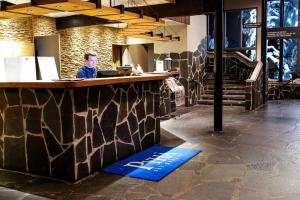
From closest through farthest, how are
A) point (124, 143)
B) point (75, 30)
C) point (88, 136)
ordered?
point (88, 136) < point (124, 143) < point (75, 30)

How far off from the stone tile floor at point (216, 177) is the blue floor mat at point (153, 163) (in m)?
0.13

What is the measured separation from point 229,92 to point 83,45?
222 inches

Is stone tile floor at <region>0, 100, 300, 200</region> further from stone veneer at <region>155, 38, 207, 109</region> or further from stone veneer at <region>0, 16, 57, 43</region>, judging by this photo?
stone veneer at <region>0, 16, 57, 43</region>

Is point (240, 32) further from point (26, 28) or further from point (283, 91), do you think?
point (26, 28)

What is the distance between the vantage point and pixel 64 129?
4.18 meters

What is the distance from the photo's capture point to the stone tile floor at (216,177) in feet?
12.3

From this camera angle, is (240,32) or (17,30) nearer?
(17,30)

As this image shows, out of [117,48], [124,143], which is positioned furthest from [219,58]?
[117,48]

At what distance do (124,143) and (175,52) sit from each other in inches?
272

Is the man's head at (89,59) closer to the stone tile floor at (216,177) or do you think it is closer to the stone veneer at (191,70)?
the stone tile floor at (216,177)

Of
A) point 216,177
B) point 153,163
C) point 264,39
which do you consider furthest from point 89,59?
point 264,39

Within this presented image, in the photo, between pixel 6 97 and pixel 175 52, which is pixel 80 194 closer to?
pixel 6 97

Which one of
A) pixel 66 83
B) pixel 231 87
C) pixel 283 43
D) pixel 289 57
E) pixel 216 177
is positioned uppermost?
pixel 283 43

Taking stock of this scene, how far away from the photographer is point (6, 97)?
15.4ft
